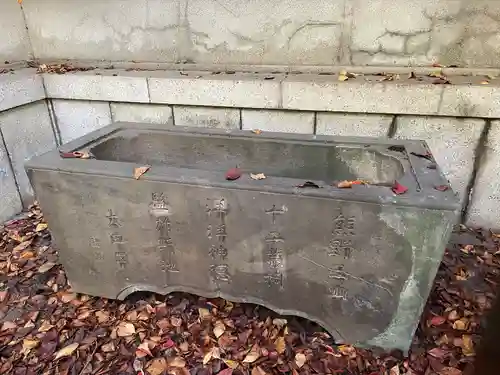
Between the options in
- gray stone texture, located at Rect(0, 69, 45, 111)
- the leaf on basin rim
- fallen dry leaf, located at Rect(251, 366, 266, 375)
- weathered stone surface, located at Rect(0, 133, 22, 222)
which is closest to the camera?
the leaf on basin rim

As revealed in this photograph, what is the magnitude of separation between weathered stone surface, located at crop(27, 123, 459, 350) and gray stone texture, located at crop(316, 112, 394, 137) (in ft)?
2.20

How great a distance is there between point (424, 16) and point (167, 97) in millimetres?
2489

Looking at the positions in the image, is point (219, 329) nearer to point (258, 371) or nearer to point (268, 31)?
point (258, 371)

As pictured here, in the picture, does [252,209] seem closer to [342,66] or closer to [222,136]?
[222,136]

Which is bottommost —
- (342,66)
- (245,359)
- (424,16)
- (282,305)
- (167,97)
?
(245,359)

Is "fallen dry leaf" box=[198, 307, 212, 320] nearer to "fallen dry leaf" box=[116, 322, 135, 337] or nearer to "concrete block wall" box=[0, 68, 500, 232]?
"fallen dry leaf" box=[116, 322, 135, 337]

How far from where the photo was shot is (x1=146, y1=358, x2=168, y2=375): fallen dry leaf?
2371 millimetres

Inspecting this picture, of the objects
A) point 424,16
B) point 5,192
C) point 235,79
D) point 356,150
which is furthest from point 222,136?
point 5,192

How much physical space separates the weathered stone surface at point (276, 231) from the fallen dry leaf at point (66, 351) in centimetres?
43

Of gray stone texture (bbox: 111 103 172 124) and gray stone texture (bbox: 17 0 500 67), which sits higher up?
gray stone texture (bbox: 17 0 500 67)

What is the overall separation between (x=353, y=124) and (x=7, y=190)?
3.56 meters

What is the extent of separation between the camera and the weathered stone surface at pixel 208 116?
3803 millimetres

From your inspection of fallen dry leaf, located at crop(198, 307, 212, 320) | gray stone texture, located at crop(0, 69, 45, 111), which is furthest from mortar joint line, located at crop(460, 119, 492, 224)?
gray stone texture, located at crop(0, 69, 45, 111)

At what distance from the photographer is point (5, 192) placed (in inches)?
155
